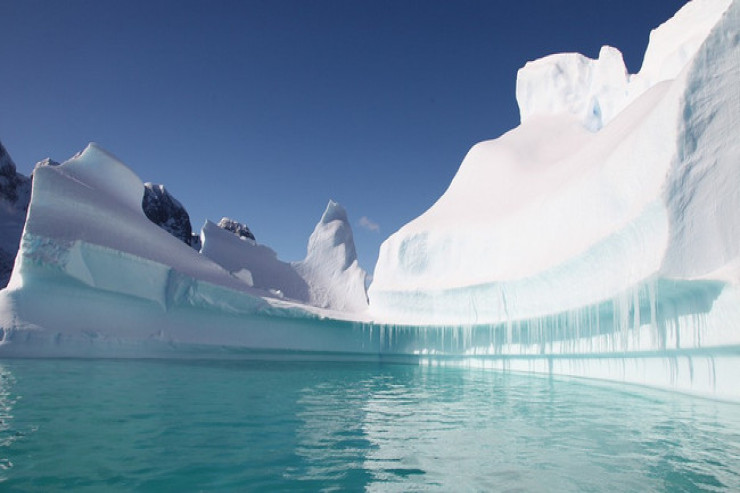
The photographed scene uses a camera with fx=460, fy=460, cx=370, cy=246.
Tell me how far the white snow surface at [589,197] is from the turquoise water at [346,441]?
2.81m

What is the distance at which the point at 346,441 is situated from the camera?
12.8 feet

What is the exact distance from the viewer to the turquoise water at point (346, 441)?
2.88 m

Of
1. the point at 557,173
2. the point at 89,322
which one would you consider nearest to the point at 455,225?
the point at 557,173

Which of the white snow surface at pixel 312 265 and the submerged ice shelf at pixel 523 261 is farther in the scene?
the white snow surface at pixel 312 265

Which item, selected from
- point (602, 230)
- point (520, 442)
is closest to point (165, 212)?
point (602, 230)

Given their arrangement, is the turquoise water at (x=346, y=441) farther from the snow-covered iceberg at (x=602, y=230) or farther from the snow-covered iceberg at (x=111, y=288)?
the snow-covered iceberg at (x=111, y=288)

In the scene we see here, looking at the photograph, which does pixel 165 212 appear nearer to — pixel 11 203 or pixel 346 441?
pixel 11 203

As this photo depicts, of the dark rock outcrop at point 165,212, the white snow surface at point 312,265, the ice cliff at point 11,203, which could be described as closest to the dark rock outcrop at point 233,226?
the dark rock outcrop at point 165,212

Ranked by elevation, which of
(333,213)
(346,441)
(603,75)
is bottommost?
(346,441)

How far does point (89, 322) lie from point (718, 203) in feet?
45.4

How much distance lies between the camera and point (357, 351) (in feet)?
56.5

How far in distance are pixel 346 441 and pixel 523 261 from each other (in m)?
10.00

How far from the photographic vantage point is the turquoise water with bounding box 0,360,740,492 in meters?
2.88

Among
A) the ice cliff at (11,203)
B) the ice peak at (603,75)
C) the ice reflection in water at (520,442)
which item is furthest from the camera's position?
the ice cliff at (11,203)
